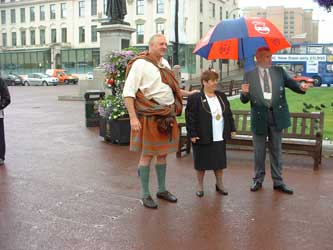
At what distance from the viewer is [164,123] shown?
5383 millimetres

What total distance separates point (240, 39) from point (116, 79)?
13.0 feet

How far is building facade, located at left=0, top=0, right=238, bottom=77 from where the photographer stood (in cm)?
5975

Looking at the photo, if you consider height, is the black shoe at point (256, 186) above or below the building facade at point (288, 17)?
below

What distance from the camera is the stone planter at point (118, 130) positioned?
9.79 m

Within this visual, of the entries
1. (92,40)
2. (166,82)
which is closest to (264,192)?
(166,82)

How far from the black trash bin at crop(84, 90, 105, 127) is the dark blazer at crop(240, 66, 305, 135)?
22.2ft

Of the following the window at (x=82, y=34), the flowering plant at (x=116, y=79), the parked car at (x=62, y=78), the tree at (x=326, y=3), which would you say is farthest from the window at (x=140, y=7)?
the flowering plant at (x=116, y=79)

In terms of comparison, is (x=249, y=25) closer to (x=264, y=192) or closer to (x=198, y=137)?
(x=198, y=137)

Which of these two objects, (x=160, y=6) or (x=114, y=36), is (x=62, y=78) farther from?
(x=114, y=36)

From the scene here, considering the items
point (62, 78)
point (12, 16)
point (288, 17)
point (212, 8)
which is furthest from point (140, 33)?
point (288, 17)

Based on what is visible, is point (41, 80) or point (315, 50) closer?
point (315, 50)

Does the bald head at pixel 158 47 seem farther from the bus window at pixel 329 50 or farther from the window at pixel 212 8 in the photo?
the window at pixel 212 8

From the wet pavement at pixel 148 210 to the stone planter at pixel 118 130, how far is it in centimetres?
121

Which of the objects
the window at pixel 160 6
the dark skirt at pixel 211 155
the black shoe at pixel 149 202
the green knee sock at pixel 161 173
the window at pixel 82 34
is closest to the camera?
the black shoe at pixel 149 202
